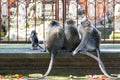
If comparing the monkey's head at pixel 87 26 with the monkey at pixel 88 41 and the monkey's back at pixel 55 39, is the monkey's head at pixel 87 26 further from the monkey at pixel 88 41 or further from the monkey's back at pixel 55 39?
the monkey's back at pixel 55 39

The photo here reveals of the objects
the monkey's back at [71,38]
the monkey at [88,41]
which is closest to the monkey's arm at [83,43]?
the monkey at [88,41]

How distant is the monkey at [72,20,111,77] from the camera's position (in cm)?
554

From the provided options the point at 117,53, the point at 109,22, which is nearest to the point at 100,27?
the point at 109,22

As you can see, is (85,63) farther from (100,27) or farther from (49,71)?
(100,27)

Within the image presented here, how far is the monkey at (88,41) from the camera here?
554 cm

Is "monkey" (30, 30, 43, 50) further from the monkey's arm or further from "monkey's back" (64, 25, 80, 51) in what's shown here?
the monkey's arm

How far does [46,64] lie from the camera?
18.8ft

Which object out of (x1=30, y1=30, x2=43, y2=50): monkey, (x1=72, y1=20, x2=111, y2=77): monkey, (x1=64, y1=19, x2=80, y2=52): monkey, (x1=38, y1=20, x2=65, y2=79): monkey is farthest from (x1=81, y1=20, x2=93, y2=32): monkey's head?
(x1=30, y1=30, x2=43, y2=50): monkey

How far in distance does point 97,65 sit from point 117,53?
0.31 meters

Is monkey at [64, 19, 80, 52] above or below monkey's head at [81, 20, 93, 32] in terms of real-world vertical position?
below

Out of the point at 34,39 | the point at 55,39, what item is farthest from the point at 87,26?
the point at 34,39

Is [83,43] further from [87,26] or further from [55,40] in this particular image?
[55,40]

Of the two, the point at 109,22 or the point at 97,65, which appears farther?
the point at 109,22

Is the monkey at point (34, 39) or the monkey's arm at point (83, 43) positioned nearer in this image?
the monkey's arm at point (83, 43)
